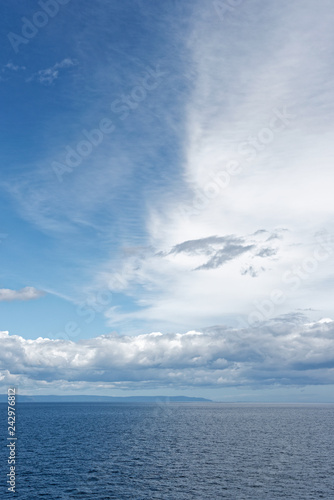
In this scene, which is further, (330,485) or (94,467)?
(94,467)

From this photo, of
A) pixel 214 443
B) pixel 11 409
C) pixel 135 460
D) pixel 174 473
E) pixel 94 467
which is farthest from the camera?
pixel 214 443

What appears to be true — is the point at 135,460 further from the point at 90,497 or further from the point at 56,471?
the point at 90,497

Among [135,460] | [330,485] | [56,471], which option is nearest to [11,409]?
[56,471]

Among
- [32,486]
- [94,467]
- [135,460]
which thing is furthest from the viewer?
[135,460]

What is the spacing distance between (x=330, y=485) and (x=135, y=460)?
41798mm

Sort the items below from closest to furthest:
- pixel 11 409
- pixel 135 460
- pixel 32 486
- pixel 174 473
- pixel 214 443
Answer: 1. pixel 11 409
2. pixel 32 486
3. pixel 174 473
4. pixel 135 460
5. pixel 214 443

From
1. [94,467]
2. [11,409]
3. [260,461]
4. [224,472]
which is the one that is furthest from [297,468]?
Result: [11,409]

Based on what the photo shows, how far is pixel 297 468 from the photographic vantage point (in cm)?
8194

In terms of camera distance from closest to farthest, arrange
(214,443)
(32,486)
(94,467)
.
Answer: (32,486) < (94,467) < (214,443)

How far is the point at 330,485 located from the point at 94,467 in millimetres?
45462

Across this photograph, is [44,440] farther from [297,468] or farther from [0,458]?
[297,468]

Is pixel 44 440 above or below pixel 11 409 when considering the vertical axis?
below

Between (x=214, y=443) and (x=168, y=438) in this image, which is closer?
(x=214, y=443)

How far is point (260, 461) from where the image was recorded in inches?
3477
